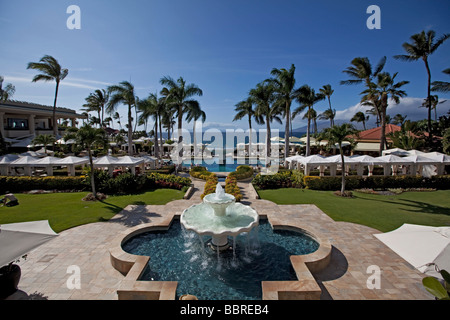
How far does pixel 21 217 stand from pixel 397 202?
22.7 metres

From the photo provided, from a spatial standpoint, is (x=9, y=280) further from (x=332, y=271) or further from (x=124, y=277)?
(x=332, y=271)

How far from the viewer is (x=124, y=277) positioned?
6980 mm

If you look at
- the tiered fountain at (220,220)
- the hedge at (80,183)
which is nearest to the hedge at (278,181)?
the hedge at (80,183)

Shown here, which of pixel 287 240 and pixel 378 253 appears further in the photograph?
pixel 287 240

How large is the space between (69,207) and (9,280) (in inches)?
316

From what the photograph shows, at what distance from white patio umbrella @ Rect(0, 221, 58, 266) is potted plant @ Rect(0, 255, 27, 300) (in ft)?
2.02

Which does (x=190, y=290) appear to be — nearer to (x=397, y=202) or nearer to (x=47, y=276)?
(x=47, y=276)

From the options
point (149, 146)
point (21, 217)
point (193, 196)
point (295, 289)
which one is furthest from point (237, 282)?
point (149, 146)

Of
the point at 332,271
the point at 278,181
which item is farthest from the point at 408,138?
the point at 332,271

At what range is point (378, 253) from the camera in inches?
325

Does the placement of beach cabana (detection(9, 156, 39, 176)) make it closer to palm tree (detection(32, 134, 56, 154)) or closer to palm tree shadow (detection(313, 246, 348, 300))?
palm tree (detection(32, 134, 56, 154))

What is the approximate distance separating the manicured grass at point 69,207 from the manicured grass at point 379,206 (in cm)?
853

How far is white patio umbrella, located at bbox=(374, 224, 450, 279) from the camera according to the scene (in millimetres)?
5082

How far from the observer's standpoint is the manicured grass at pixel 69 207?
11226 mm
